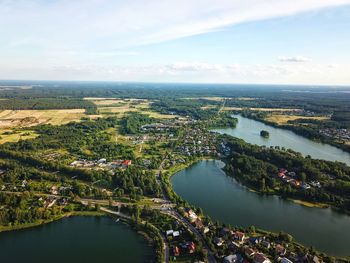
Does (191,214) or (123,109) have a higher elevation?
(123,109)

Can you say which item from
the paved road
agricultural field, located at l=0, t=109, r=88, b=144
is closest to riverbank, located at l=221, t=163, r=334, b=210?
the paved road

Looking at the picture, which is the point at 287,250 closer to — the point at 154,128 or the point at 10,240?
the point at 10,240

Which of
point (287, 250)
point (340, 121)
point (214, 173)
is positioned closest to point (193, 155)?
point (214, 173)

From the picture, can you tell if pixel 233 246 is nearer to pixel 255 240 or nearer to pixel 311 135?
pixel 255 240

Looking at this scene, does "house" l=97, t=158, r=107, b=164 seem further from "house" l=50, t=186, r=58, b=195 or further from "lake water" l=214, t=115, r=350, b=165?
"lake water" l=214, t=115, r=350, b=165

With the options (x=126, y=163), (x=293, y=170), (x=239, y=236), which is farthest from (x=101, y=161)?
(x=293, y=170)

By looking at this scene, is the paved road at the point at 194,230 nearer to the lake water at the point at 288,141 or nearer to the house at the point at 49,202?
the house at the point at 49,202
